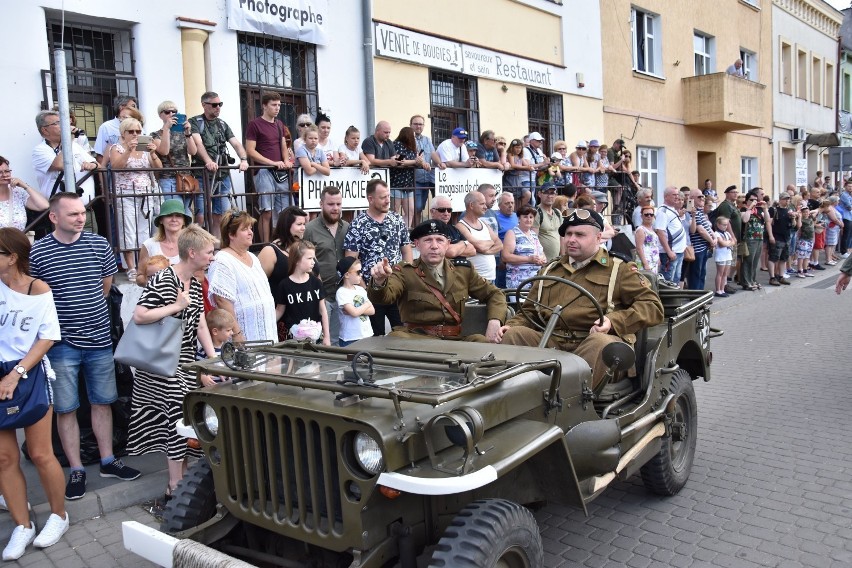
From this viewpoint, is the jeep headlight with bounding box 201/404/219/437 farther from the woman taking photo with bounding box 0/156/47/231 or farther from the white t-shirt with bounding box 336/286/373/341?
the woman taking photo with bounding box 0/156/47/231

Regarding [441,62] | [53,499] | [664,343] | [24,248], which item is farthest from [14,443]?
[441,62]

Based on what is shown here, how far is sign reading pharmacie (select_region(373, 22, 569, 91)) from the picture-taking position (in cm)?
1190

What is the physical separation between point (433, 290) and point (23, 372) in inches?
105

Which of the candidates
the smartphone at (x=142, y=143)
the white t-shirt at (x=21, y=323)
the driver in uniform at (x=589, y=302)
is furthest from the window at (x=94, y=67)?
the driver in uniform at (x=589, y=302)

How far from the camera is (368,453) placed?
2.80 m

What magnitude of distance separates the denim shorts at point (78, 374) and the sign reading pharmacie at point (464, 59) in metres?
7.80

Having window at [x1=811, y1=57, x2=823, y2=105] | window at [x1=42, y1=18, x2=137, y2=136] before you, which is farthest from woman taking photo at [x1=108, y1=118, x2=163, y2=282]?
window at [x1=811, y1=57, x2=823, y2=105]

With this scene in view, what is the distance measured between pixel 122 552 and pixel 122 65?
6.37m

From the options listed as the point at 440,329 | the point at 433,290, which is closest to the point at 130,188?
the point at 433,290

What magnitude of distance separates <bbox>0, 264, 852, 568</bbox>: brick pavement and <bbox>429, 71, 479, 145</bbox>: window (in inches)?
295

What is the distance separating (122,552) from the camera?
4395mm

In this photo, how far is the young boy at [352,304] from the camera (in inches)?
254

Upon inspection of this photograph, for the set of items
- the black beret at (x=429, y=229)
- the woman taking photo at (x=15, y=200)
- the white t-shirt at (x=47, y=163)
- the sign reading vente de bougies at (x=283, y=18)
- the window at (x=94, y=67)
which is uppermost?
the sign reading vente de bougies at (x=283, y=18)

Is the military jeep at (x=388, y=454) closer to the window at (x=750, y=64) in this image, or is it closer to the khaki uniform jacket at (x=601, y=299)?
the khaki uniform jacket at (x=601, y=299)
